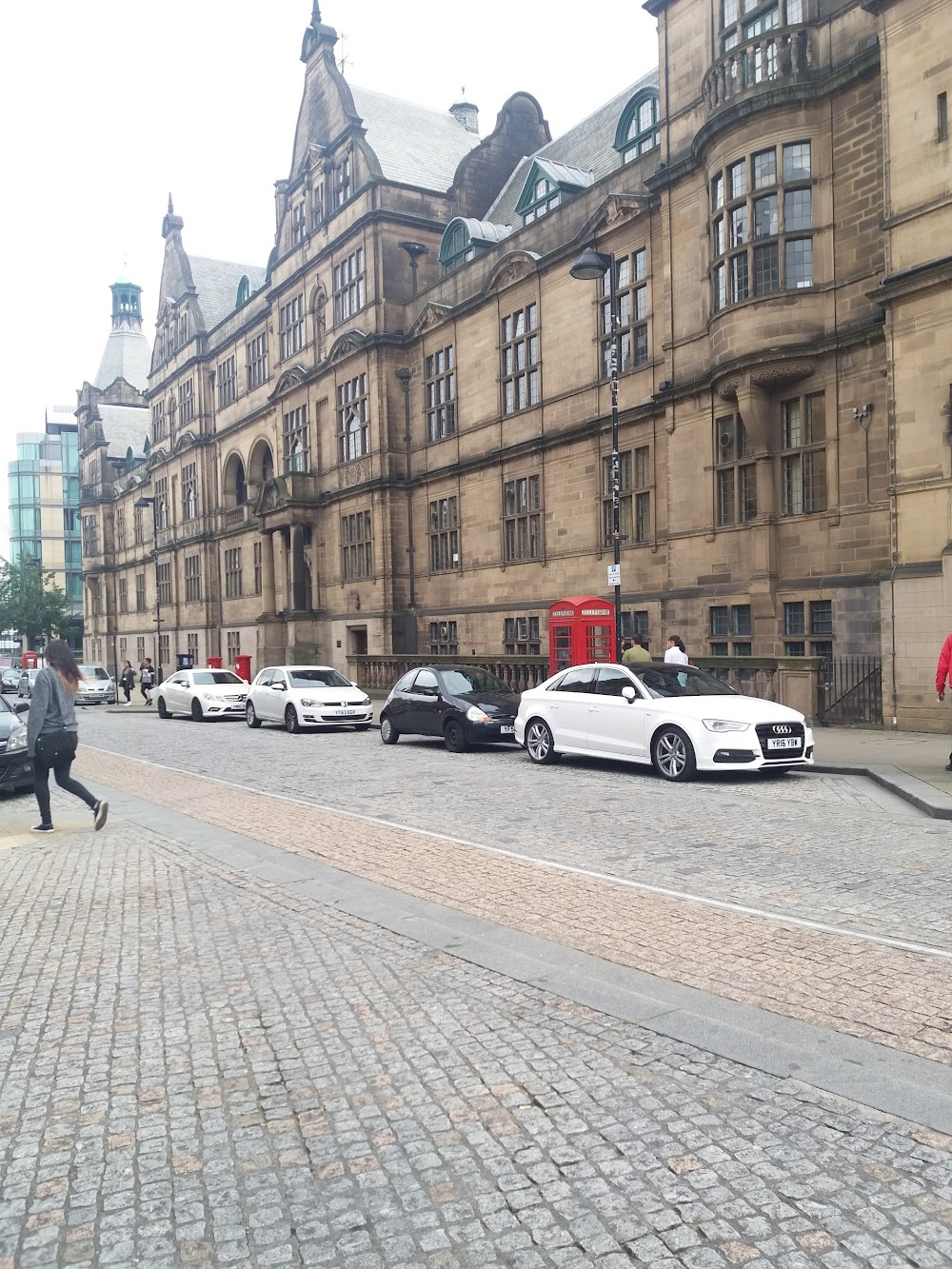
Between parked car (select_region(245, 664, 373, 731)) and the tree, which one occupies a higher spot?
the tree

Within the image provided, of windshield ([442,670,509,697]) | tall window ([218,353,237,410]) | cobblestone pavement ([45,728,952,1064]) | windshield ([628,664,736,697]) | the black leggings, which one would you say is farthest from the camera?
tall window ([218,353,237,410])

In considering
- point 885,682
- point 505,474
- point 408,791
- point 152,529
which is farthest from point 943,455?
point 152,529

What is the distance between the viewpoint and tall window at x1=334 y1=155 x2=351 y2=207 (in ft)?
125

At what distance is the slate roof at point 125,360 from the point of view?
286ft

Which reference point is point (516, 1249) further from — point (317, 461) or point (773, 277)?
point (317, 461)

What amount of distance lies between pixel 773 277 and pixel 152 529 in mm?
55597

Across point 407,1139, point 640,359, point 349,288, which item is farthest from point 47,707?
point 349,288

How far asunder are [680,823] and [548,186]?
82.6ft

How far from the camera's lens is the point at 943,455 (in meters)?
16.5

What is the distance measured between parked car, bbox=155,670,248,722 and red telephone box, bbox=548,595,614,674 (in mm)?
11297

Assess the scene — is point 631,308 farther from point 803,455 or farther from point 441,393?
point 441,393

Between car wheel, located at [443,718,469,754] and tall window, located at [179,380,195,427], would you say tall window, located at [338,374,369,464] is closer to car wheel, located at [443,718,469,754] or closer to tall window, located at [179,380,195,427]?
tall window, located at [179,380,195,427]

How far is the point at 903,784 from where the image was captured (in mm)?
11477

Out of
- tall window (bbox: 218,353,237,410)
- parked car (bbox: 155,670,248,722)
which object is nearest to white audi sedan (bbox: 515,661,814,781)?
parked car (bbox: 155,670,248,722)
